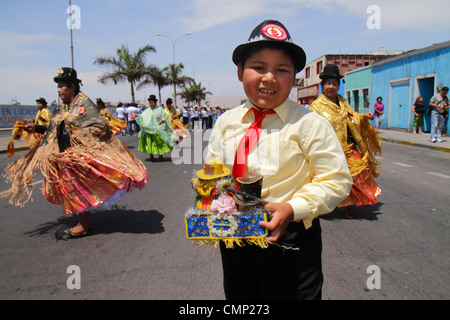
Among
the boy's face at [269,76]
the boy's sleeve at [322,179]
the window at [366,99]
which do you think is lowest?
the boy's sleeve at [322,179]

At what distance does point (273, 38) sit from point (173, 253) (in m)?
2.70

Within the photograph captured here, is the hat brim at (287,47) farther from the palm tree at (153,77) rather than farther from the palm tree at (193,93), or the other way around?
the palm tree at (193,93)

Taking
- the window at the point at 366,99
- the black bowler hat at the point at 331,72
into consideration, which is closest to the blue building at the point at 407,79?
the window at the point at 366,99

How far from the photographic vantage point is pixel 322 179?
1.51 metres

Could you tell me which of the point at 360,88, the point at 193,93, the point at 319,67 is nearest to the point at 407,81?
the point at 360,88

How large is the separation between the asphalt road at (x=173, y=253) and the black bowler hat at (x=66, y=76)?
6.13ft

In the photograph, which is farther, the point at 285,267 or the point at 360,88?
the point at 360,88

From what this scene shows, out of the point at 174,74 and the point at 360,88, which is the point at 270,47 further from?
the point at 174,74

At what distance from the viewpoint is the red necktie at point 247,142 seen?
1646 millimetres

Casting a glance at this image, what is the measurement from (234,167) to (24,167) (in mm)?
3204

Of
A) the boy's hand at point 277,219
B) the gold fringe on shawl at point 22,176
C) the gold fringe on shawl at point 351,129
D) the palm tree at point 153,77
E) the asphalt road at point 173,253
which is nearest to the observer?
the boy's hand at point 277,219

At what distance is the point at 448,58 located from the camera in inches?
586
